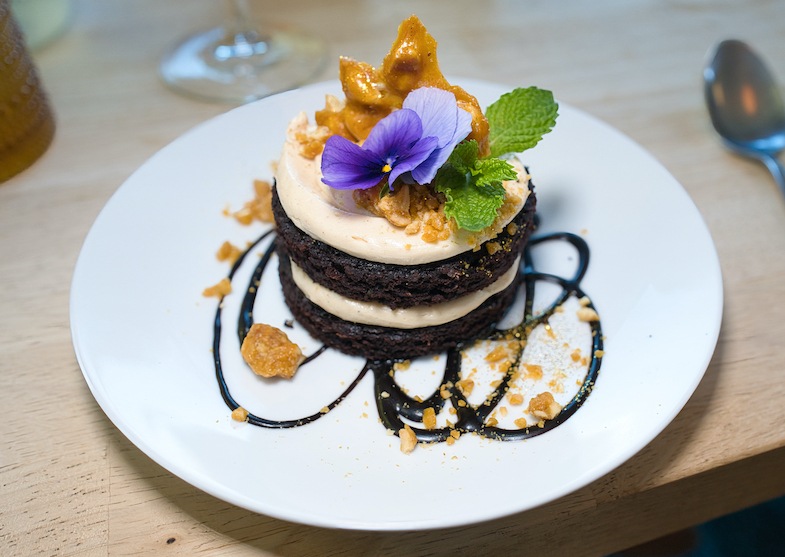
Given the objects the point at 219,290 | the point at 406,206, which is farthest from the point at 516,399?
the point at 219,290

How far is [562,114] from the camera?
2672 mm

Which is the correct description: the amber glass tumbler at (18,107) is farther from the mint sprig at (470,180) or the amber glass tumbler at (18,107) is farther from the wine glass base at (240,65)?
the mint sprig at (470,180)

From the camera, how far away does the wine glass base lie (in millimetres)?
3330

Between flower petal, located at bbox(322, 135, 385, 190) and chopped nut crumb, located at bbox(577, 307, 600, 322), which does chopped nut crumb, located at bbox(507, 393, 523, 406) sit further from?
flower petal, located at bbox(322, 135, 385, 190)

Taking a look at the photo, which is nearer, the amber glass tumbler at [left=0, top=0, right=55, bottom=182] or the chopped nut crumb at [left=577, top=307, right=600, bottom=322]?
the chopped nut crumb at [left=577, top=307, right=600, bottom=322]

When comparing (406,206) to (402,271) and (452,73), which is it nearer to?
(402,271)

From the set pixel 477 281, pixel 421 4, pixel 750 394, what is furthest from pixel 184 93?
pixel 750 394

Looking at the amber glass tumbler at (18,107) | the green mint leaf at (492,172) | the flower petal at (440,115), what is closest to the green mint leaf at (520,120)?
the green mint leaf at (492,172)

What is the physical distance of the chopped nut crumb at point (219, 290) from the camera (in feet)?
7.29

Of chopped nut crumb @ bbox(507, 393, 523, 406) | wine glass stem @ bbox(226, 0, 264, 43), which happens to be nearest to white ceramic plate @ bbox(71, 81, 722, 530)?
chopped nut crumb @ bbox(507, 393, 523, 406)

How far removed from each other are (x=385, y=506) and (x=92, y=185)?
6.39ft

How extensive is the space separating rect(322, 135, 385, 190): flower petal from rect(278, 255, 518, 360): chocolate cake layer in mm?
496

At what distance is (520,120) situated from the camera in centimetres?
205

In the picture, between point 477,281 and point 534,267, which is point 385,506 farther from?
point 534,267
